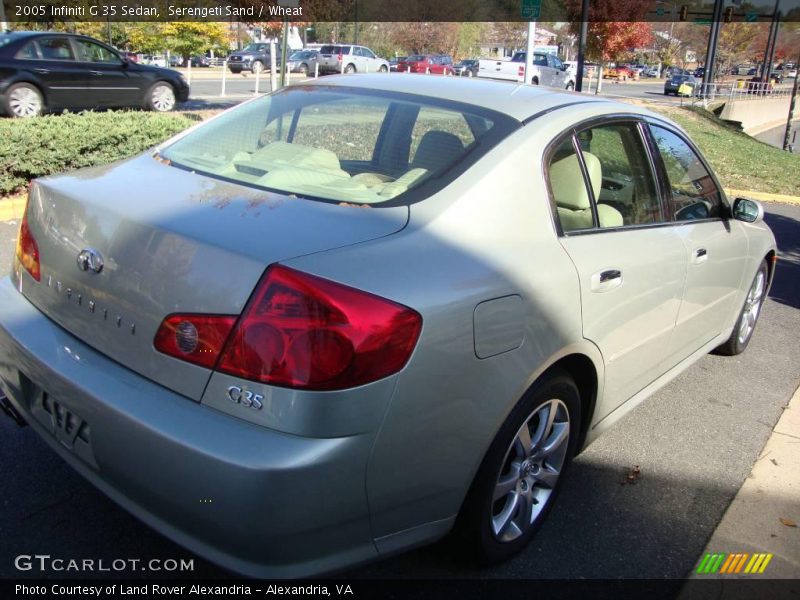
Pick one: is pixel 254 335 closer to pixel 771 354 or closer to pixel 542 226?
pixel 542 226

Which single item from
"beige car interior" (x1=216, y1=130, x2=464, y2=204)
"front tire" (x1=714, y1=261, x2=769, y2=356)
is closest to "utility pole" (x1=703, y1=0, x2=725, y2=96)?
"front tire" (x1=714, y1=261, x2=769, y2=356)

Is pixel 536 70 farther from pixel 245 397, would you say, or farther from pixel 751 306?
pixel 245 397

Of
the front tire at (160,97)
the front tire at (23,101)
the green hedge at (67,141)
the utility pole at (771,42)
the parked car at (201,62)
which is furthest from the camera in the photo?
the parked car at (201,62)

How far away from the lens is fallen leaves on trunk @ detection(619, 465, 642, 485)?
10.7ft

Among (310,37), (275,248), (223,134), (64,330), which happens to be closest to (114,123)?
(223,134)

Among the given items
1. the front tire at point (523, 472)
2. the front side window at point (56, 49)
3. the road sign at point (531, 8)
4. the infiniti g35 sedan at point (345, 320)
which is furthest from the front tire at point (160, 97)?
the front tire at point (523, 472)

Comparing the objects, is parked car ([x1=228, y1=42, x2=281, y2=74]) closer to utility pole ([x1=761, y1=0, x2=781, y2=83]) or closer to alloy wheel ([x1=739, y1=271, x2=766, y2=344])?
utility pole ([x1=761, y1=0, x2=781, y2=83])

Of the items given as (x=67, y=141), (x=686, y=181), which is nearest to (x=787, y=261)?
(x=686, y=181)

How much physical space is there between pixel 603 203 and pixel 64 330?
2.12 meters

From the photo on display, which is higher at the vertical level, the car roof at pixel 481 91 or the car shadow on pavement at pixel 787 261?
the car roof at pixel 481 91

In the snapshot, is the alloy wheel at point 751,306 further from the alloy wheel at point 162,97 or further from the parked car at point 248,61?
the parked car at point 248,61

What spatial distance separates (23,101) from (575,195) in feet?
40.8

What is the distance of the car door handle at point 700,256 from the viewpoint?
3386mm

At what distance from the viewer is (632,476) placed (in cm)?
330
